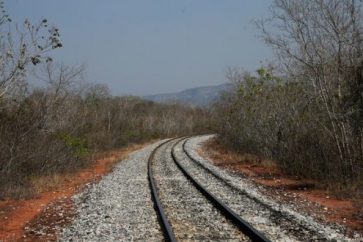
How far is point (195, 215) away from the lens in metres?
10.7

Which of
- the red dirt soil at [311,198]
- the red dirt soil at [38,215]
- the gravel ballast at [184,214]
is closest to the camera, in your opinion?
the gravel ballast at [184,214]

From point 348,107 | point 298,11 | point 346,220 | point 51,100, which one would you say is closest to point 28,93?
point 51,100

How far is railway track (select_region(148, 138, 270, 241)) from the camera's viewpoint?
28.7 ft

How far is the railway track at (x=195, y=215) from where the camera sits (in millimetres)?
8750

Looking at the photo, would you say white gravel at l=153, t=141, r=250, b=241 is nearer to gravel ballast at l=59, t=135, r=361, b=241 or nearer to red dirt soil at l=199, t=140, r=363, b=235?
gravel ballast at l=59, t=135, r=361, b=241

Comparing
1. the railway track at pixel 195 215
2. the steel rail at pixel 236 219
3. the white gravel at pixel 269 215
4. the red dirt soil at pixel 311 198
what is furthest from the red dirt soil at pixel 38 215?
the red dirt soil at pixel 311 198

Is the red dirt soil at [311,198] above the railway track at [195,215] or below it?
below

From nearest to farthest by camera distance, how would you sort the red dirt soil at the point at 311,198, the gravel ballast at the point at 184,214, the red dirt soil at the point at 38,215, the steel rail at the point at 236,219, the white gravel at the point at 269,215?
the steel rail at the point at 236,219 → the white gravel at the point at 269,215 → the gravel ballast at the point at 184,214 → the red dirt soil at the point at 38,215 → the red dirt soil at the point at 311,198

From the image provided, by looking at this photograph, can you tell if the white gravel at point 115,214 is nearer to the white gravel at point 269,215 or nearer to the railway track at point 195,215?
the railway track at point 195,215

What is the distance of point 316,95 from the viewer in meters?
16.7

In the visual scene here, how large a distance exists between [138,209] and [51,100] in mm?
10775

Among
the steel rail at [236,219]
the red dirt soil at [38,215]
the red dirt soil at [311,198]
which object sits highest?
the steel rail at [236,219]

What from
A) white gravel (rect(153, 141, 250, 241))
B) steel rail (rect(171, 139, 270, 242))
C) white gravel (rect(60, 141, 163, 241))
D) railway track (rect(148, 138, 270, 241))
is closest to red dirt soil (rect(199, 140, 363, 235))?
steel rail (rect(171, 139, 270, 242))

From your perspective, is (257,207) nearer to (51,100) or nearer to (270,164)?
(270,164)
